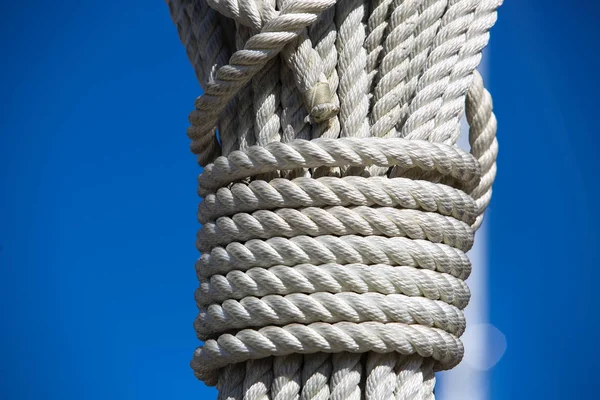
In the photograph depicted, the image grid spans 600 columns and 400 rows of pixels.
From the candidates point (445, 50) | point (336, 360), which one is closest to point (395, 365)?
point (336, 360)

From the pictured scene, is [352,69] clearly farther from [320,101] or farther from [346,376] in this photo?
[346,376]

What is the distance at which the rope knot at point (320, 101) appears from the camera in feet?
2.37

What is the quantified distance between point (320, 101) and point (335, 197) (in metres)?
0.08

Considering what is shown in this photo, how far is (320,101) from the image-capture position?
722 millimetres

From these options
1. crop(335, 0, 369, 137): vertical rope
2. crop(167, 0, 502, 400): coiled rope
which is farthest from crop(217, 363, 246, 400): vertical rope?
crop(335, 0, 369, 137): vertical rope

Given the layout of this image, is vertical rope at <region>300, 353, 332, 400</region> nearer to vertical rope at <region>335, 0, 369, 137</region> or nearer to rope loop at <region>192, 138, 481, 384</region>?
rope loop at <region>192, 138, 481, 384</region>

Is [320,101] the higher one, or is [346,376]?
[320,101]

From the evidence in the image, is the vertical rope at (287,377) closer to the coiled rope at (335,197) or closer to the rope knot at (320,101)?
the coiled rope at (335,197)

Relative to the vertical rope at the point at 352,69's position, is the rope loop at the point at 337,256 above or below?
below

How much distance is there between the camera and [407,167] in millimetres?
723

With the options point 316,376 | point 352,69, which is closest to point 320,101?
point 352,69

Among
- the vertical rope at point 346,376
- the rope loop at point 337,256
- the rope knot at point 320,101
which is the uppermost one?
the rope knot at point 320,101

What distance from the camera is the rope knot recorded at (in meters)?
0.72

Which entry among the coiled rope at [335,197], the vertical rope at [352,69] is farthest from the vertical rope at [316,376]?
the vertical rope at [352,69]
